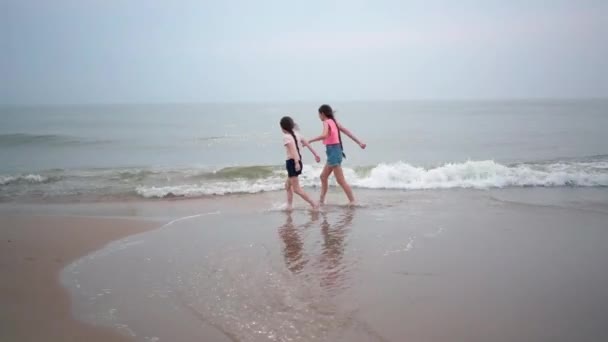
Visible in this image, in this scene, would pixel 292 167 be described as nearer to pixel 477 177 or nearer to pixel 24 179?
pixel 477 177

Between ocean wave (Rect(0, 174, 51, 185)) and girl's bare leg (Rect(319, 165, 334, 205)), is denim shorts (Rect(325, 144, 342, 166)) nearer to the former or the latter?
girl's bare leg (Rect(319, 165, 334, 205))

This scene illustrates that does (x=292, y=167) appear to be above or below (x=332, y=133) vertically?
below

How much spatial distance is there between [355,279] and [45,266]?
12.2ft

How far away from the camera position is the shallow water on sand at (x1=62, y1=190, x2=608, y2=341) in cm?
342

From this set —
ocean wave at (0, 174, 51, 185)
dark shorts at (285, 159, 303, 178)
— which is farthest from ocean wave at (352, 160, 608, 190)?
ocean wave at (0, 174, 51, 185)

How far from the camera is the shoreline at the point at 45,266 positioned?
349 cm

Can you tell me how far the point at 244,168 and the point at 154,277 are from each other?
968 cm

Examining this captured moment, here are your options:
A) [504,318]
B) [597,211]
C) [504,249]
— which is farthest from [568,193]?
[504,318]

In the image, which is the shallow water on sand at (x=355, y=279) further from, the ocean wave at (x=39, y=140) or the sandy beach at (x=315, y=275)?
the ocean wave at (x=39, y=140)

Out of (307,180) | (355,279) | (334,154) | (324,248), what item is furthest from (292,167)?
(307,180)

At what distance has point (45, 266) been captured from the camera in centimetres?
512

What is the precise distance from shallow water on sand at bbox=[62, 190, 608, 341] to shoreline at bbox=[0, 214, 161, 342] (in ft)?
0.60

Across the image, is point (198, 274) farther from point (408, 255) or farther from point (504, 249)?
point (504, 249)

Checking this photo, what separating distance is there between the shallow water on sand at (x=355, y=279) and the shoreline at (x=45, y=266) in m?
0.18
